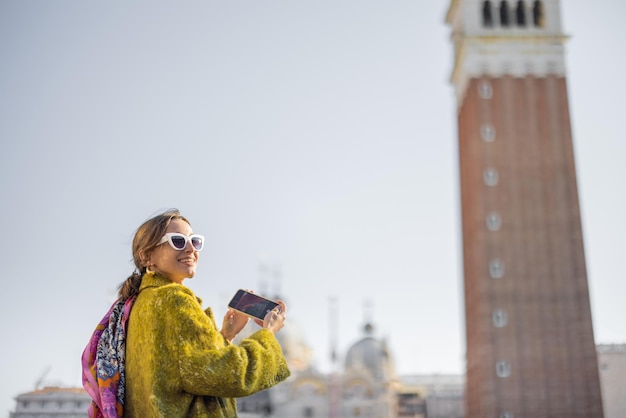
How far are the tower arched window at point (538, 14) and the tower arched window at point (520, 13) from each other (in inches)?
16.4

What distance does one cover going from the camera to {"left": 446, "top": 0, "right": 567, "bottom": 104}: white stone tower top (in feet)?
95.0

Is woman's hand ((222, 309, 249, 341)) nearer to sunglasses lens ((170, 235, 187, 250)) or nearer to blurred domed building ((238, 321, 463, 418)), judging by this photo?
sunglasses lens ((170, 235, 187, 250))

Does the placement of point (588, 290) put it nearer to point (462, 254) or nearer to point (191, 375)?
point (462, 254)


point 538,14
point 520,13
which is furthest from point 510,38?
point 538,14

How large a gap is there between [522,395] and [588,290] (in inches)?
167

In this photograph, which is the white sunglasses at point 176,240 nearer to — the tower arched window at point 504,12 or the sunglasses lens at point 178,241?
the sunglasses lens at point 178,241

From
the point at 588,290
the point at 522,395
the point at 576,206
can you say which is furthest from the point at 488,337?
the point at 576,206

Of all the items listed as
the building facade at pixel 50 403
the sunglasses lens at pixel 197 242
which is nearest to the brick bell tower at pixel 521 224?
the building facade at pixel 50 403

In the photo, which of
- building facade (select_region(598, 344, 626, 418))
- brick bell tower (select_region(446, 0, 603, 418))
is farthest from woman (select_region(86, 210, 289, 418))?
building facade (select_region(598, 344, 626, 418))

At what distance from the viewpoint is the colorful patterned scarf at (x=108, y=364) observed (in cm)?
253

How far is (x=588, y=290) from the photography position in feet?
87.6

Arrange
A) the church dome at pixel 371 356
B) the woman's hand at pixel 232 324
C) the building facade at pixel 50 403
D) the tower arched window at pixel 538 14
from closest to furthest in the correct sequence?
1. the woman's hand at pixel 232 324
2. the building facade at pixel 50 403
3. the tower arched window at pixel 538 14
4. the church dome at pixel 371 356

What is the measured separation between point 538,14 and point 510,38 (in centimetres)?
177

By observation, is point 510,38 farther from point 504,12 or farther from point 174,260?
point 174,260
